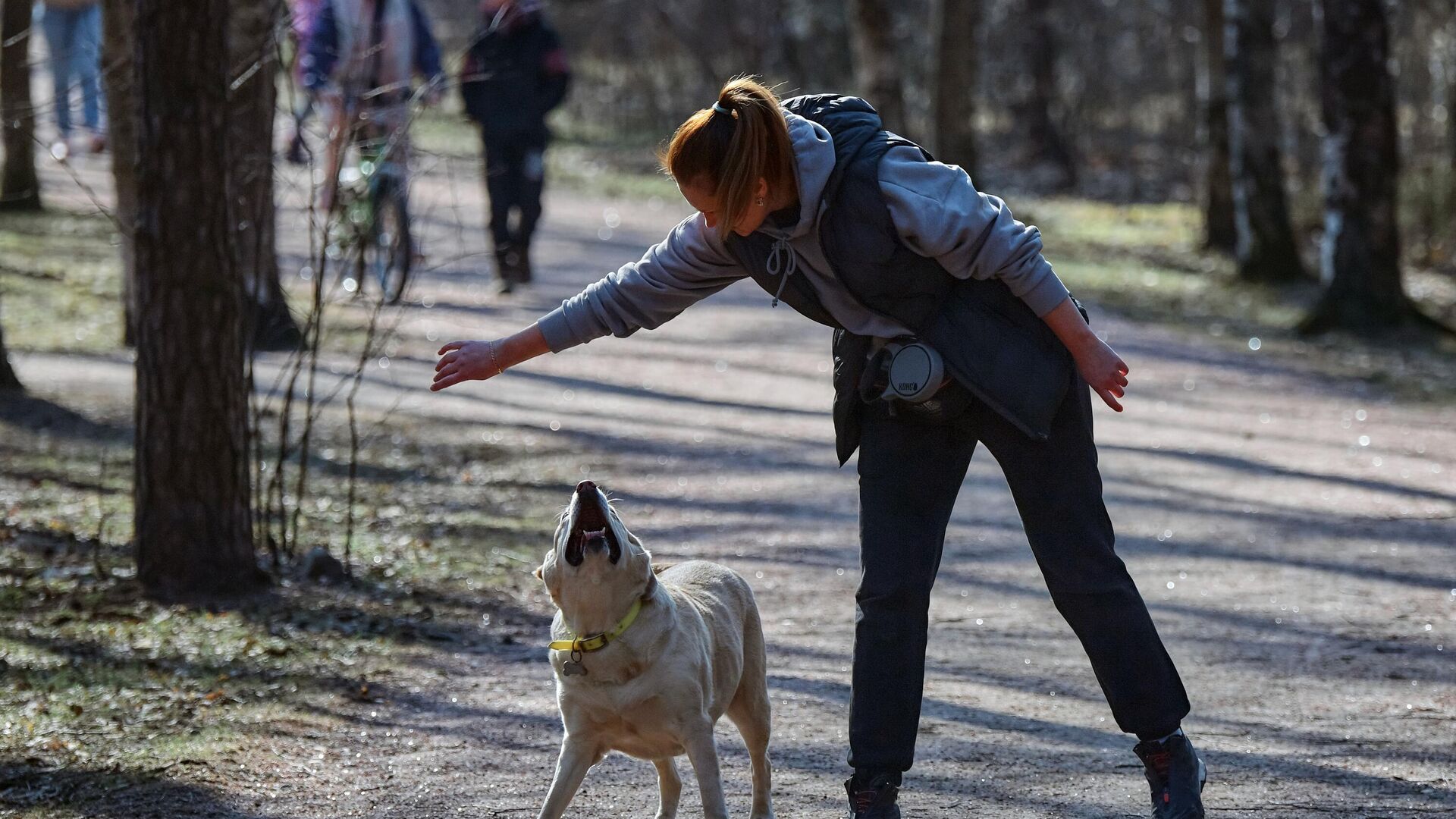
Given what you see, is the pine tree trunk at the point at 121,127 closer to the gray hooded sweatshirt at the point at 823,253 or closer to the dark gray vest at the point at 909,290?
the gray hooded sweatshirt at the point at 823,253

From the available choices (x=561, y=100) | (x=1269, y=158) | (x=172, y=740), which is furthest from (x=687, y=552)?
(x=1269, y=158)

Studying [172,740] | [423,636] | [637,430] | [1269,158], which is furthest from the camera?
[1269,158]

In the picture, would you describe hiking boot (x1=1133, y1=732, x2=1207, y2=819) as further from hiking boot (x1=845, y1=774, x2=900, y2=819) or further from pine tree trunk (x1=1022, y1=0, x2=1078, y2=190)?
pine tree trunk (x1=1022, y1=0, x2=1078, y2=190)

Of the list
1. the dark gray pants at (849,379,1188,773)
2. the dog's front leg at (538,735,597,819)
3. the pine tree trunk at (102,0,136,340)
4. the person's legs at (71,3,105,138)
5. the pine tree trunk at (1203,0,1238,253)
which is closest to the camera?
the dog's front leg at (538,735,597,819)

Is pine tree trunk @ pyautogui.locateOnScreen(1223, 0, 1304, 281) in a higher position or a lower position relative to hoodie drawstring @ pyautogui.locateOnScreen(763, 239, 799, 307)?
higher

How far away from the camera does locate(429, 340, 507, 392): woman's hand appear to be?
13.4 feet

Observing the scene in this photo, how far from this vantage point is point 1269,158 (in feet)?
51.3

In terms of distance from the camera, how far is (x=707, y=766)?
386cm

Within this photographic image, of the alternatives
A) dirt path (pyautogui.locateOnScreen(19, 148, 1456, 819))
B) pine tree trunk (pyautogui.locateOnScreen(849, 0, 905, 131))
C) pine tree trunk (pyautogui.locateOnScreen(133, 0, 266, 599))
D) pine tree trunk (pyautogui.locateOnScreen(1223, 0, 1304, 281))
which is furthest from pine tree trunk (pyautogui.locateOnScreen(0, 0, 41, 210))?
pine tree trunk (pyautogui.locateOnScreen(1223, 0, 1304, 281))

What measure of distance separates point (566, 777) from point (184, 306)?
10.1ft

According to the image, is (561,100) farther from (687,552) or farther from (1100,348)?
(1100,348)

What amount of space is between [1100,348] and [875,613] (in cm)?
83

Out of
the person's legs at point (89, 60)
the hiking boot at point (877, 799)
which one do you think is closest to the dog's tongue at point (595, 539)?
the hiking boot at point (877, 799)

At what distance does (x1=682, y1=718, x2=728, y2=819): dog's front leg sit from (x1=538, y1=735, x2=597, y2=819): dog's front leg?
0.24 metres
